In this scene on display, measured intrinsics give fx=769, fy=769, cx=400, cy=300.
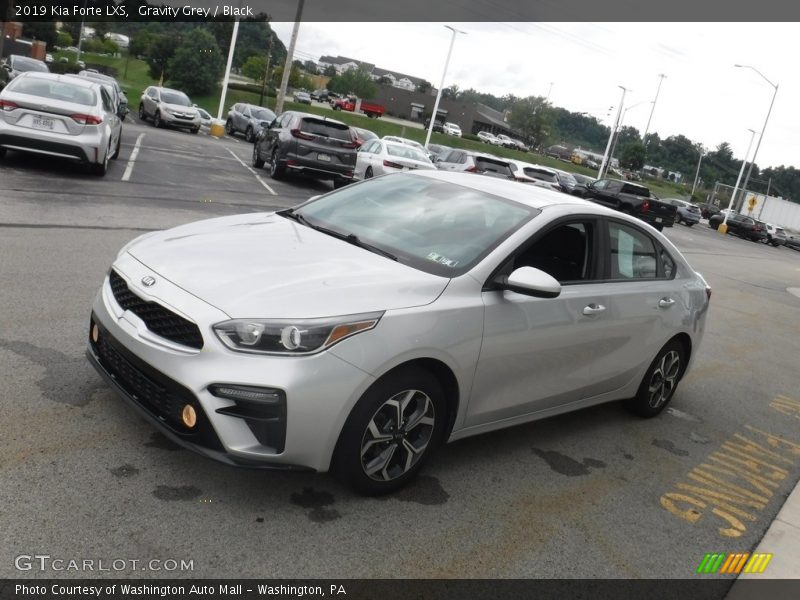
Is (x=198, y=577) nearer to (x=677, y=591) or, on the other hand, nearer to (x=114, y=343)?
(x=114, y=343)

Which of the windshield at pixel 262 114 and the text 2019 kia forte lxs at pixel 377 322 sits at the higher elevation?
the windshield at pixel 262 114

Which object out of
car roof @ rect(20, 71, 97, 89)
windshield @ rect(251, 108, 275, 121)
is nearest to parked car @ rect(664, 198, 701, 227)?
windshield @ rect(251, 108, 275, 121)

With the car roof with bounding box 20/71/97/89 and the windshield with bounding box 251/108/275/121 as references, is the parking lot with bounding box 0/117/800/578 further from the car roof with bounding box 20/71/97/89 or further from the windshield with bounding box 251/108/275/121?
the windshield with bounding box 251/108/275/121

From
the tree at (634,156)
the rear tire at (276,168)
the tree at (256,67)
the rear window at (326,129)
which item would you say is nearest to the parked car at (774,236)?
the rear window at (326,129)

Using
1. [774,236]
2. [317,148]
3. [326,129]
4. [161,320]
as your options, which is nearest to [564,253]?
[161,320]

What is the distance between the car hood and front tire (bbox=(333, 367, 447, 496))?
0.40 metres

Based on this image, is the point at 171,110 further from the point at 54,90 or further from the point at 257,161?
the point at 54,90

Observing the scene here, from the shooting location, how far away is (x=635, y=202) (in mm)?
29500

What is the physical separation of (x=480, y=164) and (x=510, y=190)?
19637 millimetres

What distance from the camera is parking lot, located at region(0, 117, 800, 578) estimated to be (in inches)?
128

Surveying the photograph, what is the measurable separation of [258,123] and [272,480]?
106 feet

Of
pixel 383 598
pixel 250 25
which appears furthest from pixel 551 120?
pixel 383 598

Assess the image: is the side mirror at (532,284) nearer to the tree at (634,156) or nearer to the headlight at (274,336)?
the headlight at (274,336)

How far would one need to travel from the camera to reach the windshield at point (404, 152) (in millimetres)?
20109
